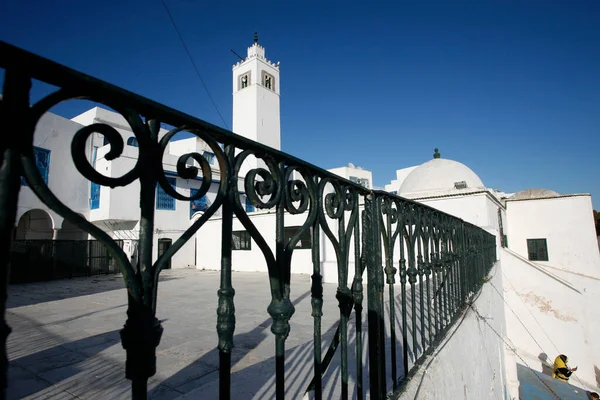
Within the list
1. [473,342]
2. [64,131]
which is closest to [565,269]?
[473,342]

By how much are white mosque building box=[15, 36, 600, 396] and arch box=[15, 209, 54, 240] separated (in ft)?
0.18

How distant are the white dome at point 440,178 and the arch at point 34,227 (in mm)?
19422

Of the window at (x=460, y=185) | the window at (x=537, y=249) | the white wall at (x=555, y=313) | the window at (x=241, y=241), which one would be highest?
the window at (x=460, y=185)

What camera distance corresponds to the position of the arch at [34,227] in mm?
17734

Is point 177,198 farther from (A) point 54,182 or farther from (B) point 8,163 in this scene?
(A) point 54,182

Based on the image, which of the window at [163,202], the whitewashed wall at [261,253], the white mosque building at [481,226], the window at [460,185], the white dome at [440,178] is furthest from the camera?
the window at [163,202]

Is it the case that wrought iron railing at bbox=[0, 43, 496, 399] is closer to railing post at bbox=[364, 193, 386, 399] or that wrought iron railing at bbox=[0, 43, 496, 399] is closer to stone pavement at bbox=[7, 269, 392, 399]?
railing post at bbox=[364, 193, 386, 399]

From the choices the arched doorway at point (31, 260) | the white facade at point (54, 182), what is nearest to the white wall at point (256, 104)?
the white facade at point (54, 182)

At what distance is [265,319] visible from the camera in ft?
17.9

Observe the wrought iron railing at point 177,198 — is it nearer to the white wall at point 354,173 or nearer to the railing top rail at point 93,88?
the railing top rail at point 93,88

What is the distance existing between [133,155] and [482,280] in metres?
16.8

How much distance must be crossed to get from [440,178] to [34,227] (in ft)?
72.0

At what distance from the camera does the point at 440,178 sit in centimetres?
1452

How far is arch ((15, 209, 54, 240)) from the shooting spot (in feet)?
58.2
